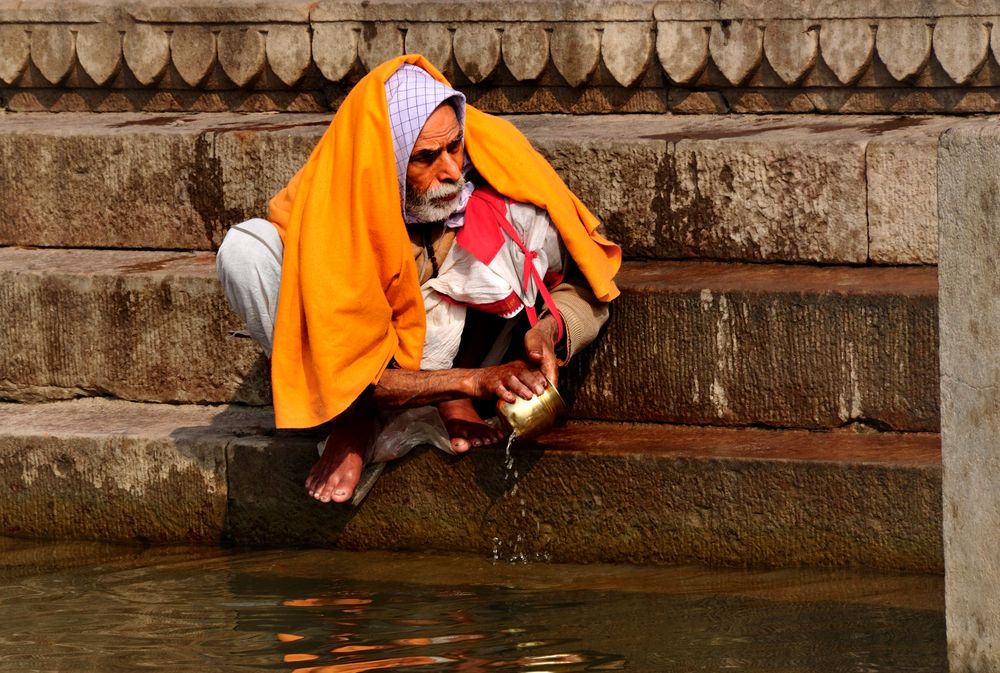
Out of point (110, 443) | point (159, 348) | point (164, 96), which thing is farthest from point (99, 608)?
point (164, 96)

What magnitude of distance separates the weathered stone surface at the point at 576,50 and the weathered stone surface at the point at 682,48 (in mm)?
200

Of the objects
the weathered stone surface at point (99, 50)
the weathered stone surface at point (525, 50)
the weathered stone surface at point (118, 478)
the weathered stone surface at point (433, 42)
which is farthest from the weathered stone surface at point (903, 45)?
the weathered stone surface at point (99, 50)

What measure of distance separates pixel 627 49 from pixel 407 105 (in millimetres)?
1118

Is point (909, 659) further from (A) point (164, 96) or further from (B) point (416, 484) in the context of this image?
(A) point (164, 96)

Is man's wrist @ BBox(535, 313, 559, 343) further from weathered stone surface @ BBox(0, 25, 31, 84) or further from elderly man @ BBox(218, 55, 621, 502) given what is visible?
weathered stone surface @ BBox(0, 25, 31, 84)

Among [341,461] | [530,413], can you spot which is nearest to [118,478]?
[341,461]

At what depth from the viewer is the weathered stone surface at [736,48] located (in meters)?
5.03

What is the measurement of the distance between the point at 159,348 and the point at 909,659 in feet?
8.05

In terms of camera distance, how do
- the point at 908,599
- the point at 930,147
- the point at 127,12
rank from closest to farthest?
the point at 908,599
the point at 930,147
the point at 127,12

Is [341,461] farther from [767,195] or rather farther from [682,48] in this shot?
→ [682,48]

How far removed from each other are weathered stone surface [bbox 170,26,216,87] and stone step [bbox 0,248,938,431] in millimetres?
704

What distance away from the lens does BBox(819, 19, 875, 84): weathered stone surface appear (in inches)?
194

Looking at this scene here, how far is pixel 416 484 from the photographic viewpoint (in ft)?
14.8

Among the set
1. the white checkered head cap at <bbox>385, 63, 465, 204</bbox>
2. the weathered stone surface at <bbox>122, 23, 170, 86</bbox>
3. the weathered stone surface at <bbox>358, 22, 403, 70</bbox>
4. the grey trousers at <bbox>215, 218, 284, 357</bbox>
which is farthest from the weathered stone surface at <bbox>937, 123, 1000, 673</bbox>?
the weathered stone surface at <bbox>122, 23, 170, 86</bbox>
